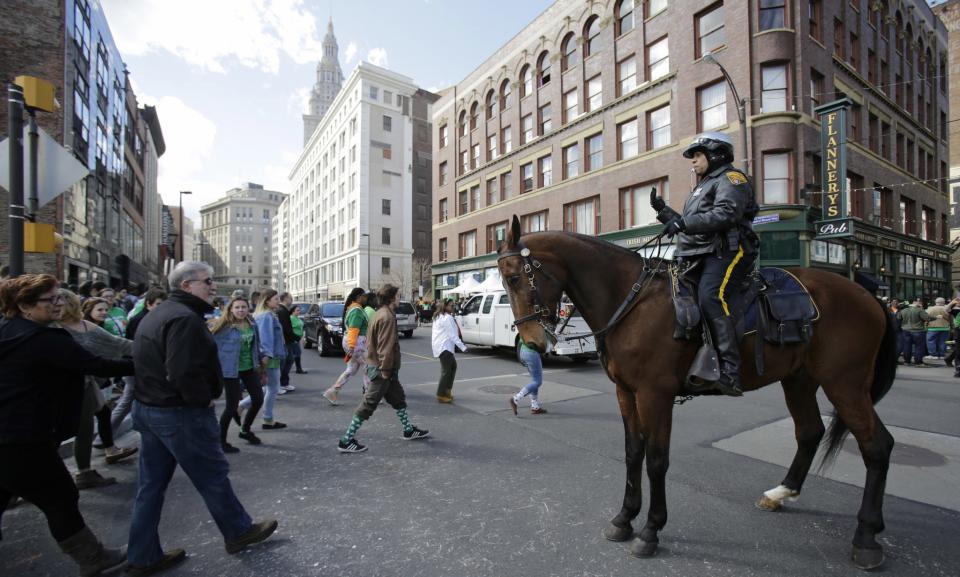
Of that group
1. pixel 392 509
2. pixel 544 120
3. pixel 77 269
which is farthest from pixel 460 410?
pixel 544 120

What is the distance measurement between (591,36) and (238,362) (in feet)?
90.0

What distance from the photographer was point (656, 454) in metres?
3.21

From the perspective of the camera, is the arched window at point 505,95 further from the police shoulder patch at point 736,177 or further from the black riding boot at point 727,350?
the black riding boot at point 727,350

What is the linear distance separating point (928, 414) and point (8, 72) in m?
30.5

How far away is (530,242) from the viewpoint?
3525 mm

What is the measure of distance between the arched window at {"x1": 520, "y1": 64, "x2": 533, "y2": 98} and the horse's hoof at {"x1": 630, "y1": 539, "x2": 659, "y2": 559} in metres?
31.4

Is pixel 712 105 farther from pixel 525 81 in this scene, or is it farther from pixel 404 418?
pixel 404 418

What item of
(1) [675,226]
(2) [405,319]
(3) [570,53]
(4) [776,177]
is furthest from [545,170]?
(1) [675,226]

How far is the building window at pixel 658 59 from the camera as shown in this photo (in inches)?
890

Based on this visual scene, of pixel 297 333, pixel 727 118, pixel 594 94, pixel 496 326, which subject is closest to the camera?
pixel 297 333

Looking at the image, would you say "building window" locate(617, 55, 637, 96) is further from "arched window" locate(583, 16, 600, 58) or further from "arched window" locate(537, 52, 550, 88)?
"arched window" locate(537, 52, 550, 88)

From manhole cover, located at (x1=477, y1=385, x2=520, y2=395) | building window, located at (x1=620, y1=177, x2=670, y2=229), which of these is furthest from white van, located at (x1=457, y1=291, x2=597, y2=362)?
building window, located at (x1=620, y1=177, x2=670, y2=229)

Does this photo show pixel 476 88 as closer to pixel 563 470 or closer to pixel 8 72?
pixel 8 72

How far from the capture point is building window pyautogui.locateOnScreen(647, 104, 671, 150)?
22.4m
